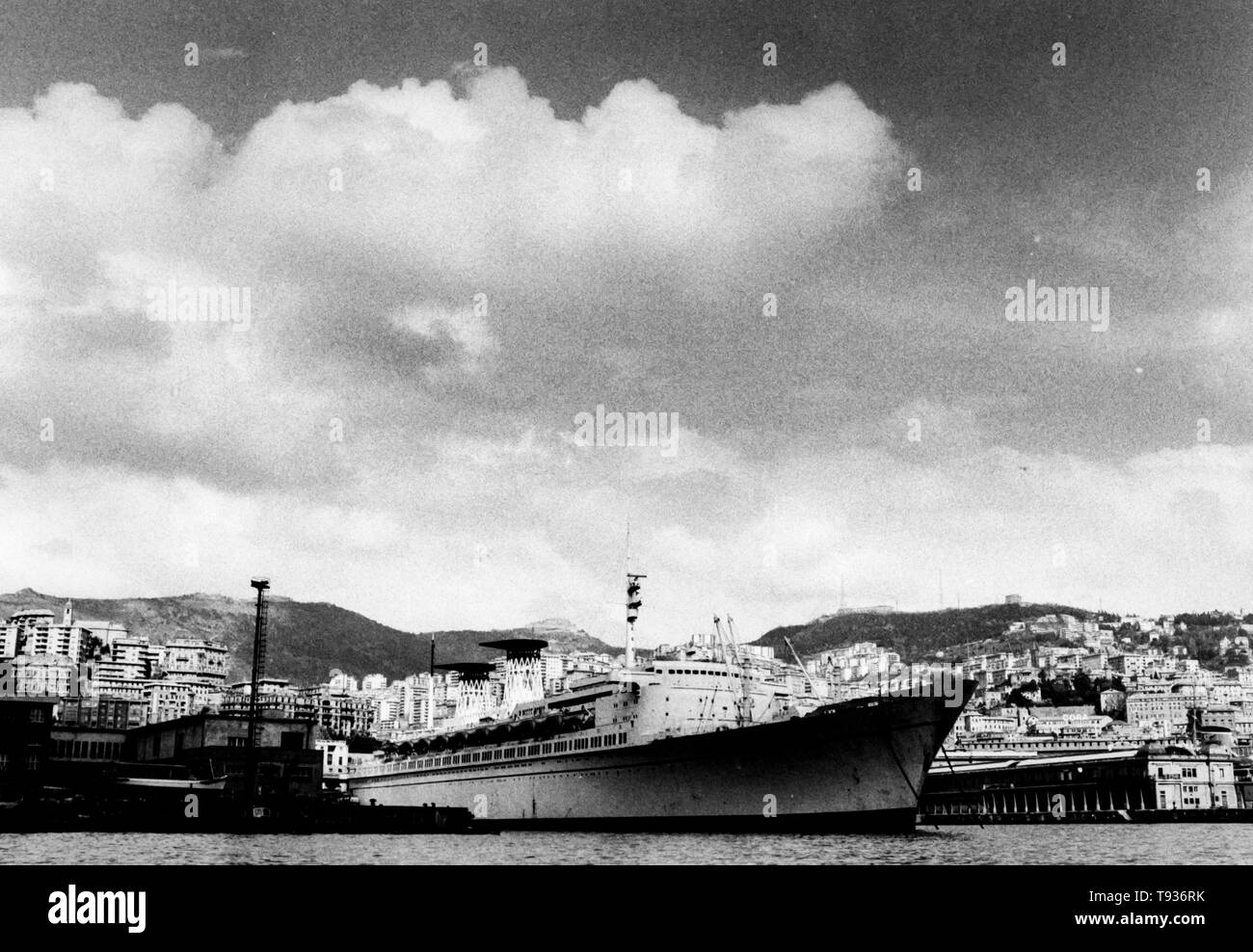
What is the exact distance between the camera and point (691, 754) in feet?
92.4

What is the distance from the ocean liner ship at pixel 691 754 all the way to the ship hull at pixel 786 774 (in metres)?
0.03

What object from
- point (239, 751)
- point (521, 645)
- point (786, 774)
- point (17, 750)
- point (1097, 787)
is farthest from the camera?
point (1097, 787)

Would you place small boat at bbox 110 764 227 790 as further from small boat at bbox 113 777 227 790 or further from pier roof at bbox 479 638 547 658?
pier roof at bbox 479 638 547 658

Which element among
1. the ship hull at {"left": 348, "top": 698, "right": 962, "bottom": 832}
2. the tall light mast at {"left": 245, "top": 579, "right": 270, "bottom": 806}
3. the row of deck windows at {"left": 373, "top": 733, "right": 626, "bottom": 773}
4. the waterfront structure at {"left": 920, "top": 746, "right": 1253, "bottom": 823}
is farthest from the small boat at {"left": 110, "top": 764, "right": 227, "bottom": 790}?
the waterfront structure at {"left": 920, "top": 746, "right": 1253, "bottom": 823}

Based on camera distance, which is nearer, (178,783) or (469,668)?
(178,783)

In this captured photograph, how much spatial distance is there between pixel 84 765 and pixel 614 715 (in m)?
25.9

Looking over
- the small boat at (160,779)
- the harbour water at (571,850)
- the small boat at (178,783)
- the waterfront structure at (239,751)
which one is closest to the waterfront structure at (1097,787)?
the waterfront structure at (239,751)

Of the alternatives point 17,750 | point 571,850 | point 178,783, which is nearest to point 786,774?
point 571,850

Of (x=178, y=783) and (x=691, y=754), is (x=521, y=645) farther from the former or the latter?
(x=691, y=754)

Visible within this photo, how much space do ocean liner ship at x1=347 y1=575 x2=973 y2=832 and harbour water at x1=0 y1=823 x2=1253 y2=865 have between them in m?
1.18

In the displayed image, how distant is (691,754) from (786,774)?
2.71 metres

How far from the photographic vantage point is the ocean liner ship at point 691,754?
2553 cm
